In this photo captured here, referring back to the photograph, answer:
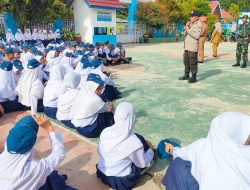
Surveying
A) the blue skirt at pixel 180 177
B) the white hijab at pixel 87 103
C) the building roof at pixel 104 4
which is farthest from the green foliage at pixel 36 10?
the blue skirt at pixel 180 177

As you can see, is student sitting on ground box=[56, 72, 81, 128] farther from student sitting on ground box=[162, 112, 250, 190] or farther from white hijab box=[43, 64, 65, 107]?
student sitting on ground box=[162, 112, 250, 190]

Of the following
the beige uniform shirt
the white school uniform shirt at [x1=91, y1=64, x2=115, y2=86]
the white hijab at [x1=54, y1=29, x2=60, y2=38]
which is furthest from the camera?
the white hijab at [x1=54, y1=29, x2=60, y2=38]

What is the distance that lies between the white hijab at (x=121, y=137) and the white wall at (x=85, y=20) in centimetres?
1484

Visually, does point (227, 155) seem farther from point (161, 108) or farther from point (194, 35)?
point (194, 35)

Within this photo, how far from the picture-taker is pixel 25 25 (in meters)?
14.5

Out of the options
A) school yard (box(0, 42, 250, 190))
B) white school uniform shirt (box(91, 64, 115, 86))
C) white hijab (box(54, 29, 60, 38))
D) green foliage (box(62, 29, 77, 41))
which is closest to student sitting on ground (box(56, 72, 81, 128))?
school yard (box(0, 42, 250, 190))

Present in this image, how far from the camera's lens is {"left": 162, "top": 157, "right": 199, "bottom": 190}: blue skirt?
2.28 m

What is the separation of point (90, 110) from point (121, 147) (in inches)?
49.6

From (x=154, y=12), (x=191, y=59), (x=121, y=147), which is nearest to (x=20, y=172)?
(x=121, y=147)

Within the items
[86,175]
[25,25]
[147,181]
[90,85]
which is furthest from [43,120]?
[25,25]

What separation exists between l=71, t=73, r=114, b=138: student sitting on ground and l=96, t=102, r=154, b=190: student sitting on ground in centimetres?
106

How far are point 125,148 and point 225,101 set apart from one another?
140 inches

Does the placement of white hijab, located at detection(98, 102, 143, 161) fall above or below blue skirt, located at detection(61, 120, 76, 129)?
above

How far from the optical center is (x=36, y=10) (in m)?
14.1
